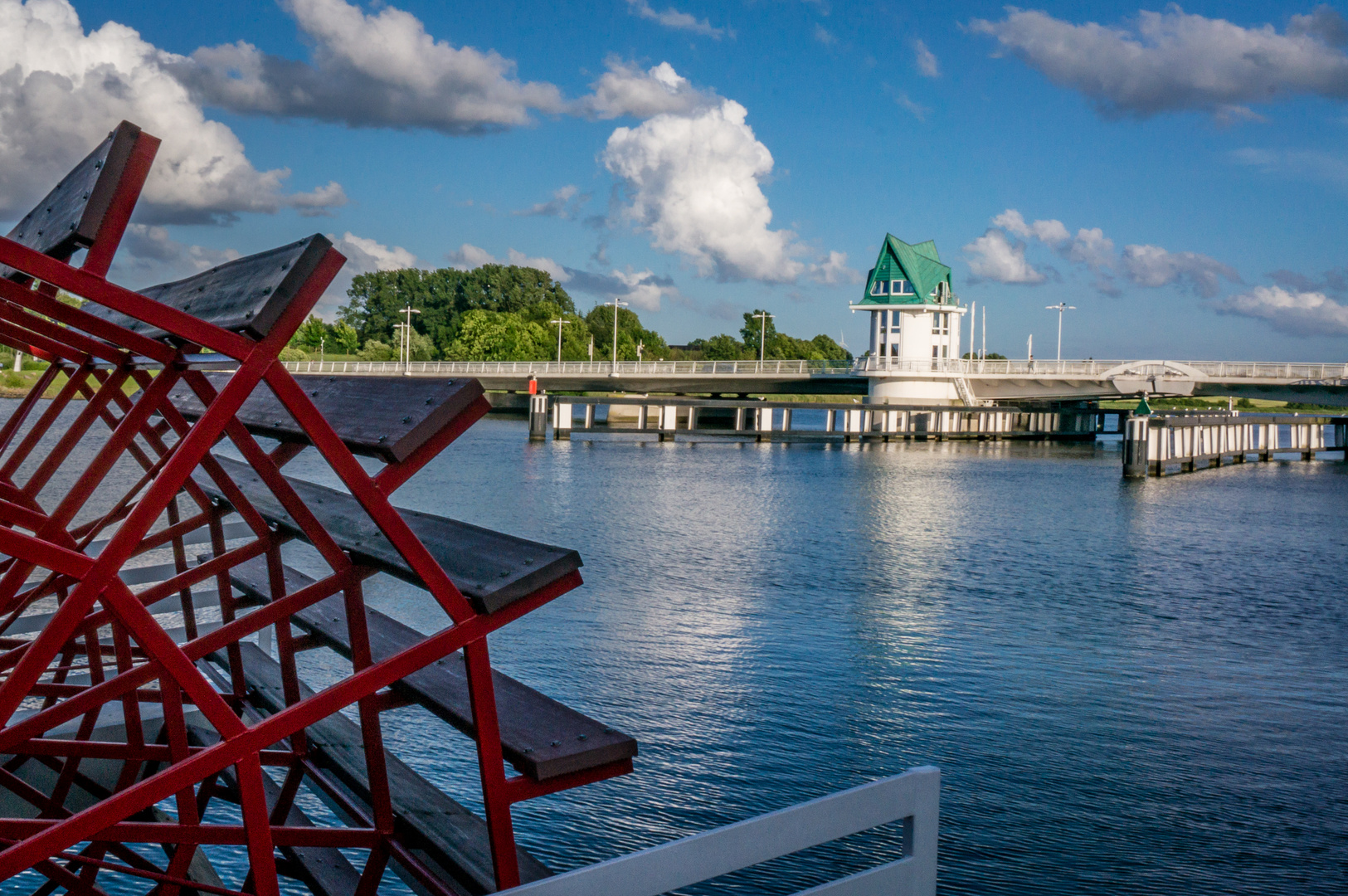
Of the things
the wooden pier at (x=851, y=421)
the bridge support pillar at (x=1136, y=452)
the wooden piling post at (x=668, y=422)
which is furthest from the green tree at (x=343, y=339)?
the bridge support pillar at (x=1136, y=452)

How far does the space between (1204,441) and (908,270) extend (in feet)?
110

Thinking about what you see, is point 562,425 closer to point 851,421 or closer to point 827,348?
point 851,421

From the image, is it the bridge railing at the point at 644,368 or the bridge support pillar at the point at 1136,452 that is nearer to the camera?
the bridge support pillar at the point at 1136,452

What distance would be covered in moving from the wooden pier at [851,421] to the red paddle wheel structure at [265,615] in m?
32.9

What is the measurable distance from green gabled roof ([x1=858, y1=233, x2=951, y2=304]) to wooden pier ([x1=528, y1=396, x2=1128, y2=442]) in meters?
11.1

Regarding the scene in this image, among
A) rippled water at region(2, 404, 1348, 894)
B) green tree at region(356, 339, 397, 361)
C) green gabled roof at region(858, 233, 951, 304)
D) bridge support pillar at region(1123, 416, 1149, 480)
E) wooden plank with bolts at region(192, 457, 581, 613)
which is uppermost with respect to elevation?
green gabled roof at region(858, 233, 951, 304)

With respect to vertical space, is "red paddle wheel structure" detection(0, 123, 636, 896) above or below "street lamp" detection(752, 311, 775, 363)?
below

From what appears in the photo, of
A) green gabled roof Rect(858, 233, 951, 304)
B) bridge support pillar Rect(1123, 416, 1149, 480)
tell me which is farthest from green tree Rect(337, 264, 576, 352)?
bridge support pillar Rect(1123, 416, 1149, 480)

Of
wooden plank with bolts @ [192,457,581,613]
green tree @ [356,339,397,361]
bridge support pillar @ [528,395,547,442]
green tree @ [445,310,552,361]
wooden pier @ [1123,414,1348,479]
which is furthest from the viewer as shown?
green tree @ [356,339,397,361]

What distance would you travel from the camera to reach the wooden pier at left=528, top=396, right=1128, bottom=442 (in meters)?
48.4

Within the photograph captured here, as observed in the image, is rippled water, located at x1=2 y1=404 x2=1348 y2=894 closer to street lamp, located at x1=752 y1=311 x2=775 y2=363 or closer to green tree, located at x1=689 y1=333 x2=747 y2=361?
street lamp, located at x1=752 y1=311 x2=775 y2=363

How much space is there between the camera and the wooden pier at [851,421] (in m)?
48.4

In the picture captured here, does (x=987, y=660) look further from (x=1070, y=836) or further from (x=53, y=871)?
(x=53, y=871)

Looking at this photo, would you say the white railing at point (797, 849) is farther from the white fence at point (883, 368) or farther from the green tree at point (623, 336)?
the green tree at point (623, 336)
